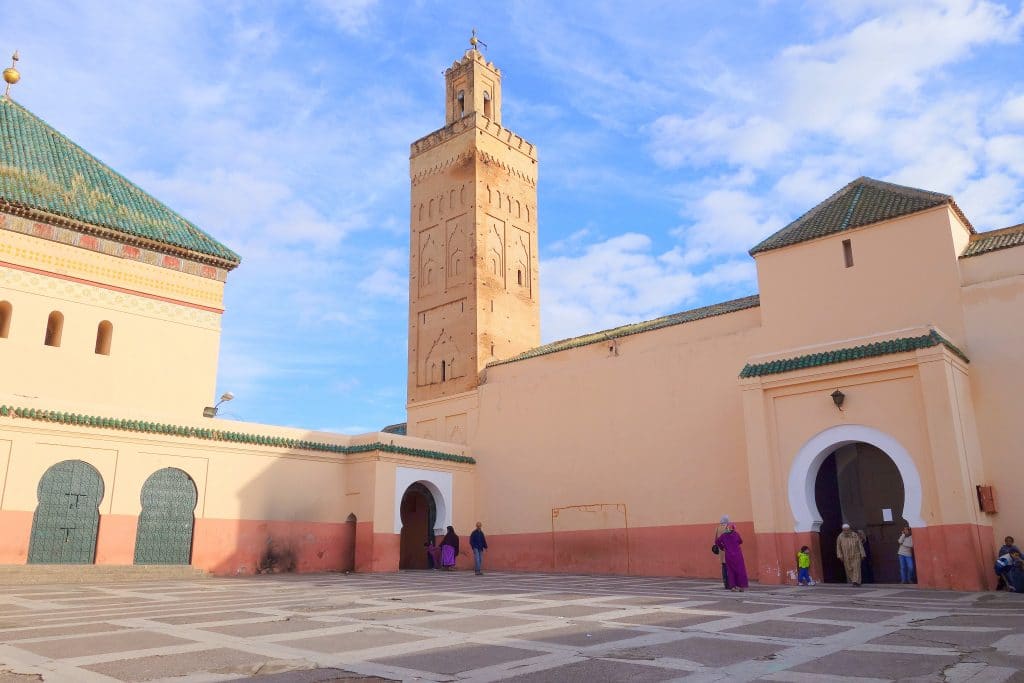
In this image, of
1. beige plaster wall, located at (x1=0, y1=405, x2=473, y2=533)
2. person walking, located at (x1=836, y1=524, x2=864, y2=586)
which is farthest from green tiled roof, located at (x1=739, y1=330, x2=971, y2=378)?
beige plaster wall, located at (x1=0, y1=405, x2=473, y2=533)

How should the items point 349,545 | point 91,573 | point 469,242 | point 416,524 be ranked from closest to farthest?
point 91,573, point 349,545, point 416,524, point 469,242

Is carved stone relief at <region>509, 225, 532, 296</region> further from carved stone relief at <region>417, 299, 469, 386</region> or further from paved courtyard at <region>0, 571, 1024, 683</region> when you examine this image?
paved courtyard at <region>0, 571, 1024, 683</region>

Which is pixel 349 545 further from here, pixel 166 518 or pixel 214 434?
pixel 166 518

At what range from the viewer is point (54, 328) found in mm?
15500

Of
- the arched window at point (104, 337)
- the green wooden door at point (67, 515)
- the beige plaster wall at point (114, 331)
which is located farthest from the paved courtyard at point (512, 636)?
the arched window at point (104, 337)

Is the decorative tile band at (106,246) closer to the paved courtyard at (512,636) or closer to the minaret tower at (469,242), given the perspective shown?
the minaret tower at (469,242)

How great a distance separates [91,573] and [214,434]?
341 cm

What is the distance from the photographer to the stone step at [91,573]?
11.9 m

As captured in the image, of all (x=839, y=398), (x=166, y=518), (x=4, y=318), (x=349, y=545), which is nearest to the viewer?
(x=839, y=398)

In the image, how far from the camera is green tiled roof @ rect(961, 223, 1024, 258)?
1324 cm

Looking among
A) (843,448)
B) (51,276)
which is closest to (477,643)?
(843,448)

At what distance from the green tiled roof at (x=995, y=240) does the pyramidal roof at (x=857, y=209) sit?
436 mm

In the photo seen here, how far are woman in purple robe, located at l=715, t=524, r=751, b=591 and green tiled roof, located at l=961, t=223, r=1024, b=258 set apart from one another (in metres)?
7.05

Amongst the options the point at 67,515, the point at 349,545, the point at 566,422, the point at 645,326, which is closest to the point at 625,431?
the point at 566,422
